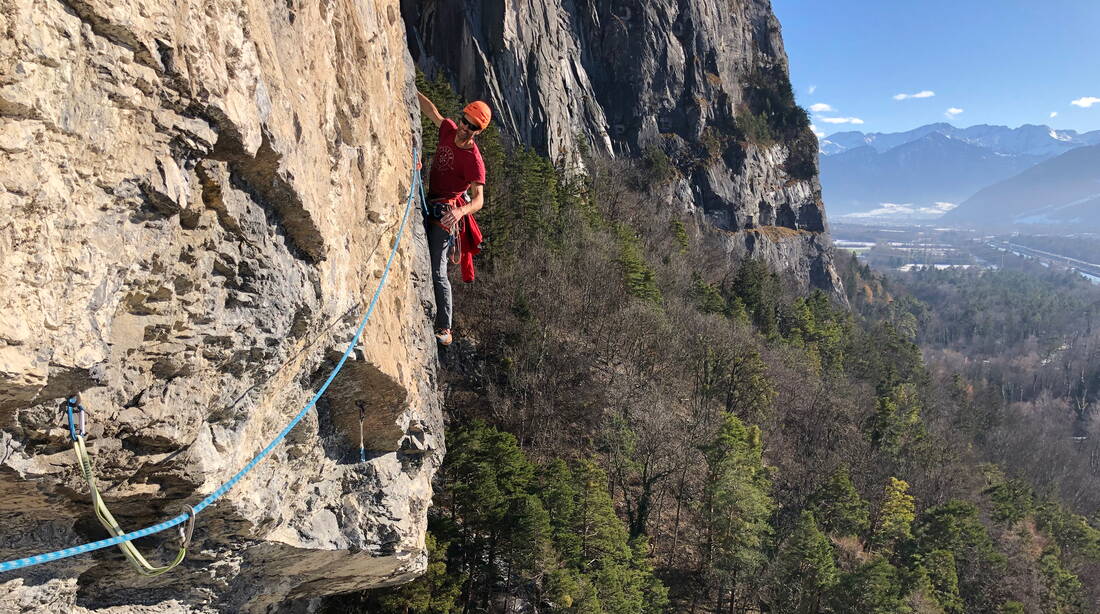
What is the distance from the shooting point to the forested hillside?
17953 mm

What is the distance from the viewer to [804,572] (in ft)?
69.8

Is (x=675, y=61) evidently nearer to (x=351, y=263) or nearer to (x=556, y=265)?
(x=556, y=265)

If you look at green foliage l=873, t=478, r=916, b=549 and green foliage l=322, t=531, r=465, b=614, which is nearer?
green foliage l=322, t=531, r=465, b=614

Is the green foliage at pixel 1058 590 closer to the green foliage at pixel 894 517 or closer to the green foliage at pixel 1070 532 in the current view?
the green foliage at pixel 1070 532

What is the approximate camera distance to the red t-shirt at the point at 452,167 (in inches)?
263

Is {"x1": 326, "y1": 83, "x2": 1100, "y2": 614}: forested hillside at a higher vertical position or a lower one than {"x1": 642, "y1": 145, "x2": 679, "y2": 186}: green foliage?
lower

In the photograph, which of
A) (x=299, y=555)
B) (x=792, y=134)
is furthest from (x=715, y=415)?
Result: (x=792, y=134)

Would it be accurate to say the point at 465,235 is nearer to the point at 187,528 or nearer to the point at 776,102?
the point at 187,528

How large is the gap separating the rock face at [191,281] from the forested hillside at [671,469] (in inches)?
459

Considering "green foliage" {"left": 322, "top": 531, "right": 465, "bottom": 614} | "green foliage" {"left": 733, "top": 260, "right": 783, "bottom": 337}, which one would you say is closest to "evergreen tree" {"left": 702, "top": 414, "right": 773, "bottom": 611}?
"green foliage" {"left": 322, "top": 531, "right": 465, "bottom": 614}

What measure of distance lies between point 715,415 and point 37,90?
28.9 metres

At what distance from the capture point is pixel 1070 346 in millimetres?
106750

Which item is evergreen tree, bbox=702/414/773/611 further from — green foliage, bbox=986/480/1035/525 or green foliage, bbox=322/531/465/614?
green foliage, bbox=986/480/1035/525

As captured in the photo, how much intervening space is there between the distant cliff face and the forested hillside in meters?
12.2
